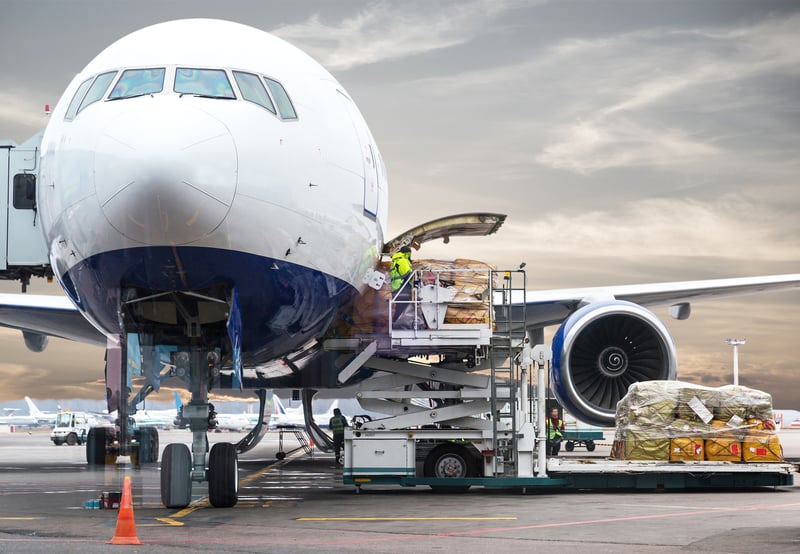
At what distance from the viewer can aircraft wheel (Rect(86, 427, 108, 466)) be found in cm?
2305

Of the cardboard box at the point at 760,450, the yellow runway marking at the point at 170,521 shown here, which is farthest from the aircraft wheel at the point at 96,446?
the cardboard box at the point at 760,450

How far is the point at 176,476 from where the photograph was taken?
1138 cm

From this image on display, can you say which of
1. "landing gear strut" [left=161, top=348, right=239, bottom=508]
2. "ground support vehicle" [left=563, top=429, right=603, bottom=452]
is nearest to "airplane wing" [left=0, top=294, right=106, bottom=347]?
"landing gear strut" [left=161, top=348, right=239, bottom=508]

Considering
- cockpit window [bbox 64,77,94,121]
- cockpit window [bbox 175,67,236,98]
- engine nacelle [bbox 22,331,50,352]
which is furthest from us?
engine nacelle [bbox 22,331,50,352]

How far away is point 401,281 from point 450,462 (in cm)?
283

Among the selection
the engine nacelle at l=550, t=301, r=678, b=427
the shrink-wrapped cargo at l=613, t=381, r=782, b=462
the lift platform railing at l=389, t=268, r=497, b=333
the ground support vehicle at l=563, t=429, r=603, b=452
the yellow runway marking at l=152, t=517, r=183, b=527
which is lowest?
the ground support vehicle at l=563, t=429, r=603, b=452

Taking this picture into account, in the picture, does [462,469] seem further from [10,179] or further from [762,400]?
[10,179]

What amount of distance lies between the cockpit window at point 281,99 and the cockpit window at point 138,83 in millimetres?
1094

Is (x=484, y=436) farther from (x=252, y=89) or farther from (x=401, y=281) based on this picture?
(x=252, y=89)

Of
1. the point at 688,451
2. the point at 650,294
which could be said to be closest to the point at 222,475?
the point at 688,451

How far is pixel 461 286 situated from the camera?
1384 centimetres

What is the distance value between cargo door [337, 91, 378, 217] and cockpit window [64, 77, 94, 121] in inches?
113

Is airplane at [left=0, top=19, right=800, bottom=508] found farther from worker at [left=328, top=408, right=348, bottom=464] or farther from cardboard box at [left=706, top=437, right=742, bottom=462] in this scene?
worker at [left=328, top=408, right=348, bottom=464]

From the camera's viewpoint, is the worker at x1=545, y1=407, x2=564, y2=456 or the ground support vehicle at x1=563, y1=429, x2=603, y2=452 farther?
the ground support vehicle at x1=563, y1=429, x2=603, y2=452
